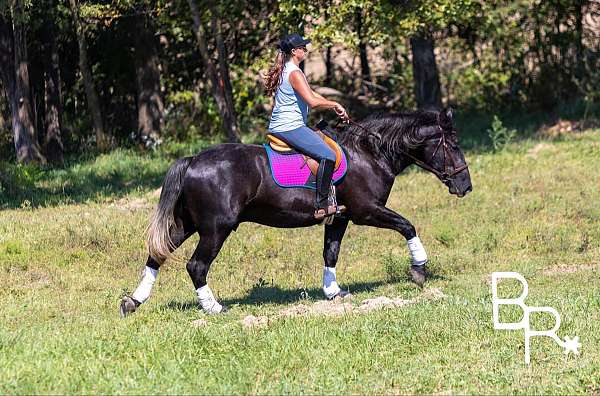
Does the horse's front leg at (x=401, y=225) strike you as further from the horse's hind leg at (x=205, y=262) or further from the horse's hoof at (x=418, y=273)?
the horse's hind leg at (x=205, y=262)

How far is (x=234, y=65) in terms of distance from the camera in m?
25.4

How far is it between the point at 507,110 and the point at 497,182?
7.57m

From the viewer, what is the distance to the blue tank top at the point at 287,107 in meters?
10.8

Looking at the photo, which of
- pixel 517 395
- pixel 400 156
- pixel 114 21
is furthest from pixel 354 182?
pixel 114 21

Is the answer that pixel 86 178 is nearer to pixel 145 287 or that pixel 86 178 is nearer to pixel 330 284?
pixel 330 284

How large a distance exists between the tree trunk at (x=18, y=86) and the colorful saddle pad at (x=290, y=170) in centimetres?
1182

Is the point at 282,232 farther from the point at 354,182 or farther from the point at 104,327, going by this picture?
the point at 104,327

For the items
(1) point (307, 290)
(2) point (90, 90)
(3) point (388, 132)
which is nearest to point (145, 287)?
(1) point (307, 290)

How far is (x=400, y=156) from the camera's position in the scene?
38.5 feet

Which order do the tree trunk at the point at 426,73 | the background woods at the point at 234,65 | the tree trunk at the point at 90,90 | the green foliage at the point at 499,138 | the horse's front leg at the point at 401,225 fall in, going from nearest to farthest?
the horse's front leg at the point at 401,225 → the green foliage at the point at 499,138 → the background woods at the point at 234,65 → the tree trunk at the point at 90,90 → the tree trunk at the point at 426,73

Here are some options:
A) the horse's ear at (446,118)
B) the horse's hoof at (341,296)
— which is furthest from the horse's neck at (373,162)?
the horse's hoof at (341,296)

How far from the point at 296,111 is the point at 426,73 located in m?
12.9

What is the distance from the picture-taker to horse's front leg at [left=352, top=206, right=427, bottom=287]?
11484 millimetres

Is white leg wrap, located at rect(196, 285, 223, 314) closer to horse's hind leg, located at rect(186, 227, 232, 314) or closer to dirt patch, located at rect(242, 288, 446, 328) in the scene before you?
horse's hind leg, located at rect(186, 227, 232, 314)
